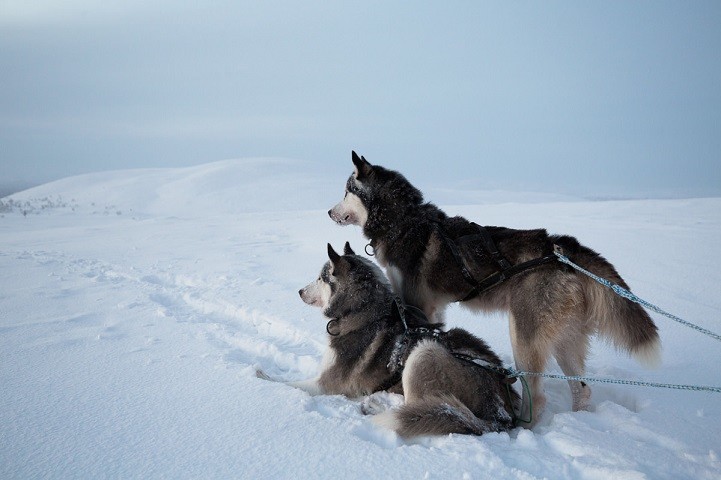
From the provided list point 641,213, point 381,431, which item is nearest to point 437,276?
point 381,431

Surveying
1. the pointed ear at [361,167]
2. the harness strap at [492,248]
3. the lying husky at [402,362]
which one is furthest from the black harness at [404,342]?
the pointed ear at [361,167]

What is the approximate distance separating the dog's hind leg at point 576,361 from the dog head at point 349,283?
1569 mm

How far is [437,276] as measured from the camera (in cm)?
363

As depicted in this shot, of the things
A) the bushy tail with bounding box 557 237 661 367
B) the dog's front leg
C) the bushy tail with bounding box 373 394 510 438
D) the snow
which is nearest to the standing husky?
the bushy tail with bounding box 557 237 661 367

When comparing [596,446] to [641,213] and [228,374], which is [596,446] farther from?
[641,213]

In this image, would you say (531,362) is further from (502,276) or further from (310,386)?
(310,386)

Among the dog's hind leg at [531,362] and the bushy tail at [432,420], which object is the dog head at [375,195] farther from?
the bushy tail at [432,420]

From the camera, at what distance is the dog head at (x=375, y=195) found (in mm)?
4102

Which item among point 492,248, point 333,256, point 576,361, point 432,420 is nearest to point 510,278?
point 492,248

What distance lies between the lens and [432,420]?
8.47 feet

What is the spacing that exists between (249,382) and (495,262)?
89.4 inches

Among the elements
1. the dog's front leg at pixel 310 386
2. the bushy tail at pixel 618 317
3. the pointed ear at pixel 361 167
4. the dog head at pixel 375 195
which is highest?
the pointed ear at pixel 361 167

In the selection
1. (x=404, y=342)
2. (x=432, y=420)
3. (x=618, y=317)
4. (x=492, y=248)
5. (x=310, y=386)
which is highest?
(x=492, y=248)

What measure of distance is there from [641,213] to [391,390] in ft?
36.5
